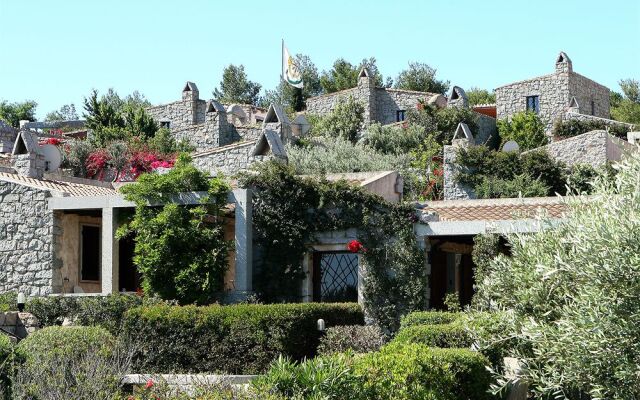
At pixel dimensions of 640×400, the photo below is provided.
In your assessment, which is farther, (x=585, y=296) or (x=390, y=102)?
(x=390, y=102)

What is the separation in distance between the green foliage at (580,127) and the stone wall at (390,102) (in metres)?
7.21

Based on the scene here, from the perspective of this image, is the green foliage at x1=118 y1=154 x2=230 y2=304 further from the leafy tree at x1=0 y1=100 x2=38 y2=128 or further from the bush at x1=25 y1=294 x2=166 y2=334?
the leafy tree at x1=0 y1=100 x2=38 y2=128

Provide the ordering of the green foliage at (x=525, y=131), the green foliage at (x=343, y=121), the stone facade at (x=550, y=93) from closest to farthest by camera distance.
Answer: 1. the green foliage at (x=525, y=131)
2. the green foliage at (x=343, y=121)
3. the stone facade at (x=550, y=93)

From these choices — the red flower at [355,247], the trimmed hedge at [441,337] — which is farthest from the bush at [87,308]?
the trimmed hedge at [441,337]

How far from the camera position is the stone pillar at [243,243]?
2081 centimetres

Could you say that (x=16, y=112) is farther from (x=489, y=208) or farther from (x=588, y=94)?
(x=489, y=208)

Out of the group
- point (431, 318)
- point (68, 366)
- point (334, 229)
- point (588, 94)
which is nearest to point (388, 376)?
point (68, 366)

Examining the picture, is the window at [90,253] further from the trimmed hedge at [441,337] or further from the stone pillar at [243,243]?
the trimmed hedge at [441,337]

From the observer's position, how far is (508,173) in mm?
30734

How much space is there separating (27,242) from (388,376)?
1258 cm

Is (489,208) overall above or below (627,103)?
below

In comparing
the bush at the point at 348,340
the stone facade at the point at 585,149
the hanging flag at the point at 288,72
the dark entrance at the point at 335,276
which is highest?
the hanging flag at the point at 288,72

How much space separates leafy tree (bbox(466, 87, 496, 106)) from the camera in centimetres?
6041

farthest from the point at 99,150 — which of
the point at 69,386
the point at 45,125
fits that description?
the point at 69,386
